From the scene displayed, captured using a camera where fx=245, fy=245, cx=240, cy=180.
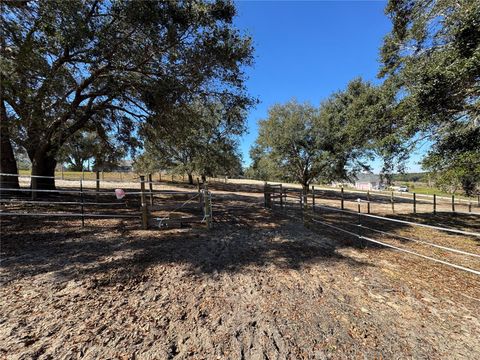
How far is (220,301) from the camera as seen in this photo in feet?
11.0

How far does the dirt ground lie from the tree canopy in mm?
3484

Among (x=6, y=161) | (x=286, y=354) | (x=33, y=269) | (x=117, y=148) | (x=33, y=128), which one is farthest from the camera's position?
(x=117, y=148)

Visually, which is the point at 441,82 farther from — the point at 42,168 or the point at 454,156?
the point at 42,168

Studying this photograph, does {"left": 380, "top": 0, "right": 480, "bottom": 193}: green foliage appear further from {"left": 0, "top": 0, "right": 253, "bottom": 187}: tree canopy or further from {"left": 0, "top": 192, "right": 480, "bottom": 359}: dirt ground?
{"left": 0, "top": 0, "right": 253, "bottom": 187}: tree canopy

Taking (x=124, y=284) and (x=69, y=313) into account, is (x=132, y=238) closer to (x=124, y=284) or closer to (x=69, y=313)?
(x=124, y=284)

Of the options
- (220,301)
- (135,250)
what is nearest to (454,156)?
(220,301)

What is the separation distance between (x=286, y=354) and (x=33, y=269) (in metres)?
4.07

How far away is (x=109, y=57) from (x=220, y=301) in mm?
6990

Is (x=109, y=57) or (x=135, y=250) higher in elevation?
(x=109, y=57)

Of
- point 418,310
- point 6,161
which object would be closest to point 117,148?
point 6,161

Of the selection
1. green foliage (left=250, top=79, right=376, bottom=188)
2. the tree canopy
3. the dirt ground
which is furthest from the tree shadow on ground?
green foliage (left=250, top=79, right=376, bottom=188)

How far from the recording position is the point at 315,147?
749 inches

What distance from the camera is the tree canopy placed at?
5652 mm

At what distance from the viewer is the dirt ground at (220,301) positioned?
2.53m
